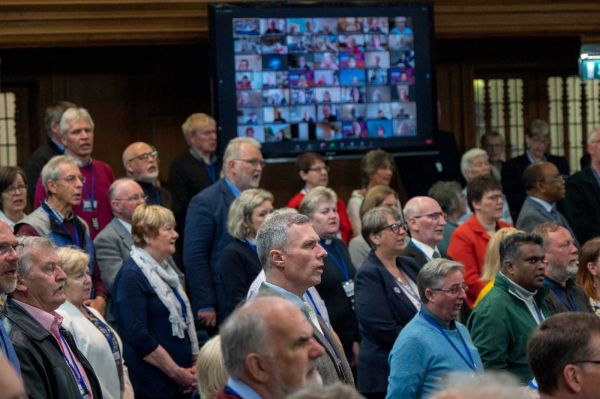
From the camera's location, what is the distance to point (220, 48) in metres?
8.94

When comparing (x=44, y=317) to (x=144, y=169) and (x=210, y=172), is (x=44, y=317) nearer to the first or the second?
(x=144, y=169)

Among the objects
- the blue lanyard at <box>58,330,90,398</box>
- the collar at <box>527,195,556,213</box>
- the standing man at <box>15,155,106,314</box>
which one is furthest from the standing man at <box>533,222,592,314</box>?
the blue lanyard at <box>58,330,90,398</box>

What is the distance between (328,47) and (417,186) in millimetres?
1343

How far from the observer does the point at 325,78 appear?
925 centimetres

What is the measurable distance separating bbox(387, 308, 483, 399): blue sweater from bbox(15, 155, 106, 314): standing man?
7.21 ft

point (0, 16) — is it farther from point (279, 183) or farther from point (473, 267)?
point (473, 267)

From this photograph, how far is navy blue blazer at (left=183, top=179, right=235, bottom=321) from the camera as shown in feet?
24.7

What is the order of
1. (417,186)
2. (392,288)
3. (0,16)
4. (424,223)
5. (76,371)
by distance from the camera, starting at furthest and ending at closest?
(417,186), (0,16), (424,223), (392,288), (76,371)

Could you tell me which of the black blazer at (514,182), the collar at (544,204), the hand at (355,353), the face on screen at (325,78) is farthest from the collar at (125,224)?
the black blazer at (514,182)

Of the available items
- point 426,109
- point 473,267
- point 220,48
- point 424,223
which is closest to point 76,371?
point 424,223

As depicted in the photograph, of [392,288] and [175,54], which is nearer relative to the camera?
[392,288]

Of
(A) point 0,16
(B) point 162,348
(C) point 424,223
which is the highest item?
(A) point 0,16

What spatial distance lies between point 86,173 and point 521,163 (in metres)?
3.55

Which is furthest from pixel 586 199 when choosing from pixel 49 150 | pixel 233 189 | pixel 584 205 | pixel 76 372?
pixel 76 372
